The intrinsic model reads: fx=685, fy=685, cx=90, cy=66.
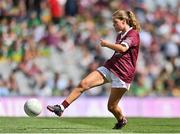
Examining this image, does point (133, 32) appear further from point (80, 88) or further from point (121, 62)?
point (80, 88)

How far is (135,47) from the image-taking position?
11492 mm

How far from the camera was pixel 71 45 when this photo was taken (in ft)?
70.5

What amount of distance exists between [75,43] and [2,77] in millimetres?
2816

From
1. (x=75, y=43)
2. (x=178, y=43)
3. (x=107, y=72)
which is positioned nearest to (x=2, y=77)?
(x=75, y=43)

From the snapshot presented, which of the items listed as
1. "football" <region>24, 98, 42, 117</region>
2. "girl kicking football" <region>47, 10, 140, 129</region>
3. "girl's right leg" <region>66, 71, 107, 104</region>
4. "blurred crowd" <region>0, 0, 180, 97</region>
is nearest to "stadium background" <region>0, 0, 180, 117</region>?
"blurred crowd" <region>0, 0, 180, 97</region>

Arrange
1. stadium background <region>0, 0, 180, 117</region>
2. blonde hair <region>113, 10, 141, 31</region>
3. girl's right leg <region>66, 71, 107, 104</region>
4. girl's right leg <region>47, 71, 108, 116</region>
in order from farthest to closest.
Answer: stadium background <region>0, 0, 180, 117</region>
blonde hair <region>113, 10, 141, 31</region>
girl's right leg <region>66, 71, 107, 104</region>
girl's right leg <region>47, 71, 108, 116</region>

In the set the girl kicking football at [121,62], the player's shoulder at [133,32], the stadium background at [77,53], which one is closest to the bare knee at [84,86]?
the girl kicking football at [121,62]

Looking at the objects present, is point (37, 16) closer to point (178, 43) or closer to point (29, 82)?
point (29, 82)

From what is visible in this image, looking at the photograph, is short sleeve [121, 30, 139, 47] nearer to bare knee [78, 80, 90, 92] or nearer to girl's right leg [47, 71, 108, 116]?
girl's right leg [47, 71, 108, 116]

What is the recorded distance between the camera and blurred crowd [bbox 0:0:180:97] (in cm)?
2023

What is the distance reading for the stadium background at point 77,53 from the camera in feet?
62.4

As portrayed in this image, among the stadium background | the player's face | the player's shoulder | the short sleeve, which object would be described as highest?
the player's face

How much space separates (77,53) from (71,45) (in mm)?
427

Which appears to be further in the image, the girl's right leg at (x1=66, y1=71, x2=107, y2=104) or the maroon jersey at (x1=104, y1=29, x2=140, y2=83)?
the maroon jersey at (x1=104, y1=29, x2=140, y2=83)
